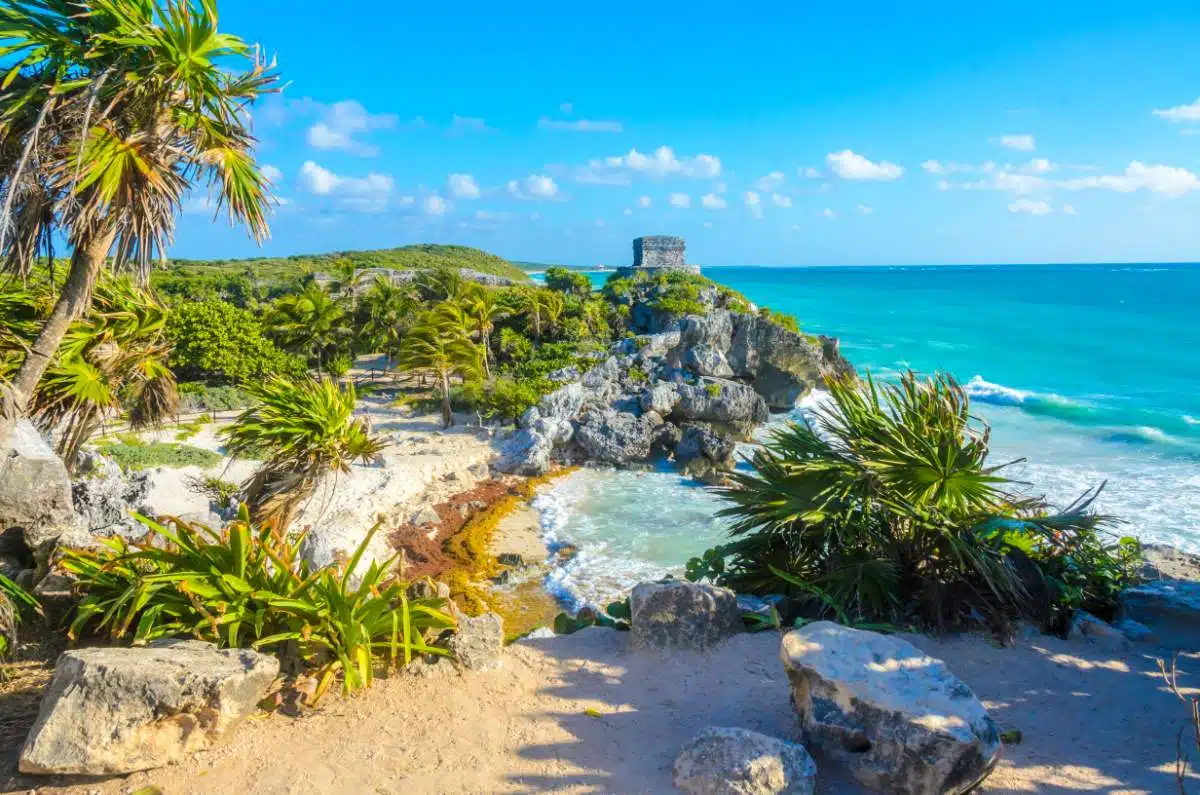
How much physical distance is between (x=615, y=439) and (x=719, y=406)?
15.8ft

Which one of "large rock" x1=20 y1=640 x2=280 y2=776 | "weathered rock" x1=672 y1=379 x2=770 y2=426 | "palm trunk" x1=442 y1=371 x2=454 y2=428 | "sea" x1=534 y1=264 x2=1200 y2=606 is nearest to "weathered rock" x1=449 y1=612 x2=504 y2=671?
"large rock" x1=20 y1=640 x2=280 y2=776

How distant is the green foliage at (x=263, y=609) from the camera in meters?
4.70

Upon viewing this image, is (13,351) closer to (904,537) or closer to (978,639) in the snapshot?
(904,537)

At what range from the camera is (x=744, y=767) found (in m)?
3.87

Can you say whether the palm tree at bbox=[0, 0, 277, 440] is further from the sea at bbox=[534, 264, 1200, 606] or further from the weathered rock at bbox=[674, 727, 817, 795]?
the sea at bbox=[534, 264, 1200, 606]

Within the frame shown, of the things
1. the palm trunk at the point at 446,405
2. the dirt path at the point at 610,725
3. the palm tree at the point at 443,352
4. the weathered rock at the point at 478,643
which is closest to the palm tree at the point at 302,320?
the palm tree at the point at 443,352

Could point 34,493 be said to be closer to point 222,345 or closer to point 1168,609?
point 1168,609

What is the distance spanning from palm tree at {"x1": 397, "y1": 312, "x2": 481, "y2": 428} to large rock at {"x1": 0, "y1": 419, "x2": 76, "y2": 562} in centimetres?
1681

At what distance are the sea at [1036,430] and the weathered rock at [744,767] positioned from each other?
8596mm

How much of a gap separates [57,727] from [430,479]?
14.9 meters

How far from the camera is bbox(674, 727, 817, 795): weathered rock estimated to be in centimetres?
384

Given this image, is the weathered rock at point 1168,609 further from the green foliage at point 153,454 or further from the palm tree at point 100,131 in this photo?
the green foliage at point 153,454

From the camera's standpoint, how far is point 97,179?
4.53m

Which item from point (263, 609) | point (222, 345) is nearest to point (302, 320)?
point (222, 345)
